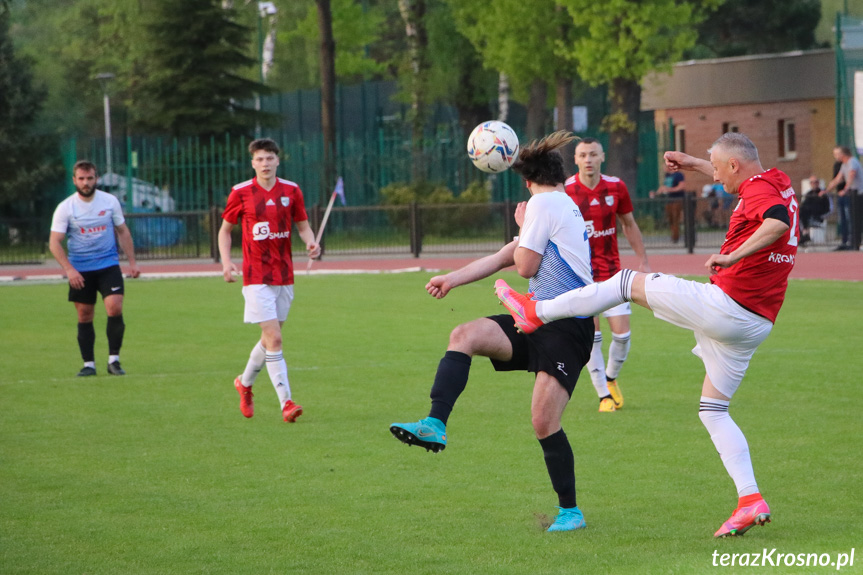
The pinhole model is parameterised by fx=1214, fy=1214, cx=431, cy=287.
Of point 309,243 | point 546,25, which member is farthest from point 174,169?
point 309,243

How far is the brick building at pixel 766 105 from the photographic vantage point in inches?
1560

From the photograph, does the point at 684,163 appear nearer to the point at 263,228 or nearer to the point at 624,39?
the point at 263,228

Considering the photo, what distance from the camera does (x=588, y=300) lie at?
6074mm

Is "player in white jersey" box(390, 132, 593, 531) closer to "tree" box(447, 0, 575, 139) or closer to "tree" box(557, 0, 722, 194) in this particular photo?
"tree" box(557, 0, 722, 194)

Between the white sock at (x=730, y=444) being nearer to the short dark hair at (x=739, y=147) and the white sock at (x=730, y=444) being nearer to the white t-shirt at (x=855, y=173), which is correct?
the short dark hair at (x=739, y=147)

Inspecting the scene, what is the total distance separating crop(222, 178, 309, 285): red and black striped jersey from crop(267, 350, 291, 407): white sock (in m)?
0.61

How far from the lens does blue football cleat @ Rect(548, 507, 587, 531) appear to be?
6.34 m

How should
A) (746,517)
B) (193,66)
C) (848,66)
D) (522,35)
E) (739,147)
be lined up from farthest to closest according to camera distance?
(193,66) → (522,35) → (848,66) → (739,147) → (746,517)

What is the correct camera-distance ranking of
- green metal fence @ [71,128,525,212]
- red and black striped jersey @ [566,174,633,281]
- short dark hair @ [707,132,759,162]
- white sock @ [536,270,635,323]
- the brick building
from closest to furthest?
white sock @ [536,270,635,323] < short dark hair @ [707,132,759,162] < red and black striped jersey @ [566,174,633,281] < green metal fence @ [71,128,525,212] < the brick building

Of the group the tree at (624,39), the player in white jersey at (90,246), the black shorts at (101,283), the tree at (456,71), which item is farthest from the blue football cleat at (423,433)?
the tree at (456,71)

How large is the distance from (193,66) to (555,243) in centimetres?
3366

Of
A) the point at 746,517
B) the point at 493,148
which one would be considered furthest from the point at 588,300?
the point at 493,148

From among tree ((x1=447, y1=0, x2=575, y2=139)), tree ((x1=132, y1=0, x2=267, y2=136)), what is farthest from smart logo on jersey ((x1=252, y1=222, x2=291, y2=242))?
tree ((x1=132, y1=0, x2=267, y2=136))

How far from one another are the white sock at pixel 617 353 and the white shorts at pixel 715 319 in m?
3.99
